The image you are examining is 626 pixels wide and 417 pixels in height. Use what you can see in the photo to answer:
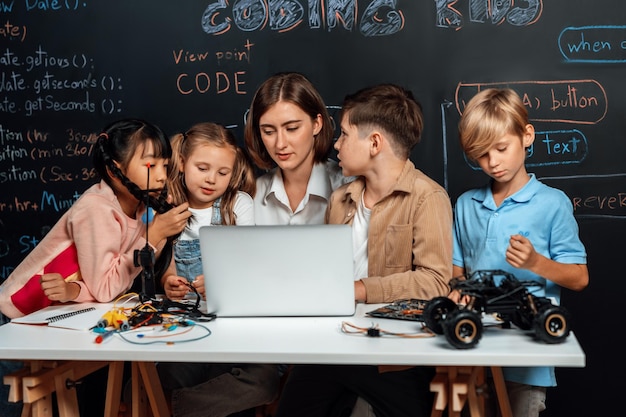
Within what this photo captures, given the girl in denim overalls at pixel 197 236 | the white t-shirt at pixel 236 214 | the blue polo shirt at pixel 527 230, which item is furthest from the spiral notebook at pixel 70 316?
the blue polo shirt at pixel 527 230

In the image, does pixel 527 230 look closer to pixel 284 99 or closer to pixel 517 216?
pixel 517 216

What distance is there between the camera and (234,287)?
2.14 m

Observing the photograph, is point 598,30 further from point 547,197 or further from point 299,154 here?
point 299,154

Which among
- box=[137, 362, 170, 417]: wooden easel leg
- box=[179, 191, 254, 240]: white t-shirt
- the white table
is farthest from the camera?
box=[179, 191, 254, 240]: white t-shirt

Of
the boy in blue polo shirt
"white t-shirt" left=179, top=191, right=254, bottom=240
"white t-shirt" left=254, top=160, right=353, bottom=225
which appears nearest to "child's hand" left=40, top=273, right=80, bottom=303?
"white t-shirt" left=179, top=191, right=254, bottom=240

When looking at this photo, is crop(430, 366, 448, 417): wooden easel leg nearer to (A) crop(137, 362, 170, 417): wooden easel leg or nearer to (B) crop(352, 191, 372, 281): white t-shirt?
(B) crop(352, 191, 372, 281): white t-shirt

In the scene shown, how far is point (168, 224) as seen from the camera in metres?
2.63

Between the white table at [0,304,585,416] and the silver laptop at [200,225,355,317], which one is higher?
the silver laptop at [200,225,355,317]

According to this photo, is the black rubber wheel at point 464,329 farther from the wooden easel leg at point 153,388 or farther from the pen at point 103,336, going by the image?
the wooden easel leg at point 153,388

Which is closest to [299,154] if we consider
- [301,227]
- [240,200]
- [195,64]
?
[240,200]

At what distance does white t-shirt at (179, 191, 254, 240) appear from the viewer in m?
2.85

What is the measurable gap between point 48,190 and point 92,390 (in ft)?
4.36

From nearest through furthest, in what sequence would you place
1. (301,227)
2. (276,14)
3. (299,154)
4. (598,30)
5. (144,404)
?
(301,227) → (144,404) → (299,154) → (598,30) → (276,14)

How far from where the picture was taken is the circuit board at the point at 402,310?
7.04 feet
